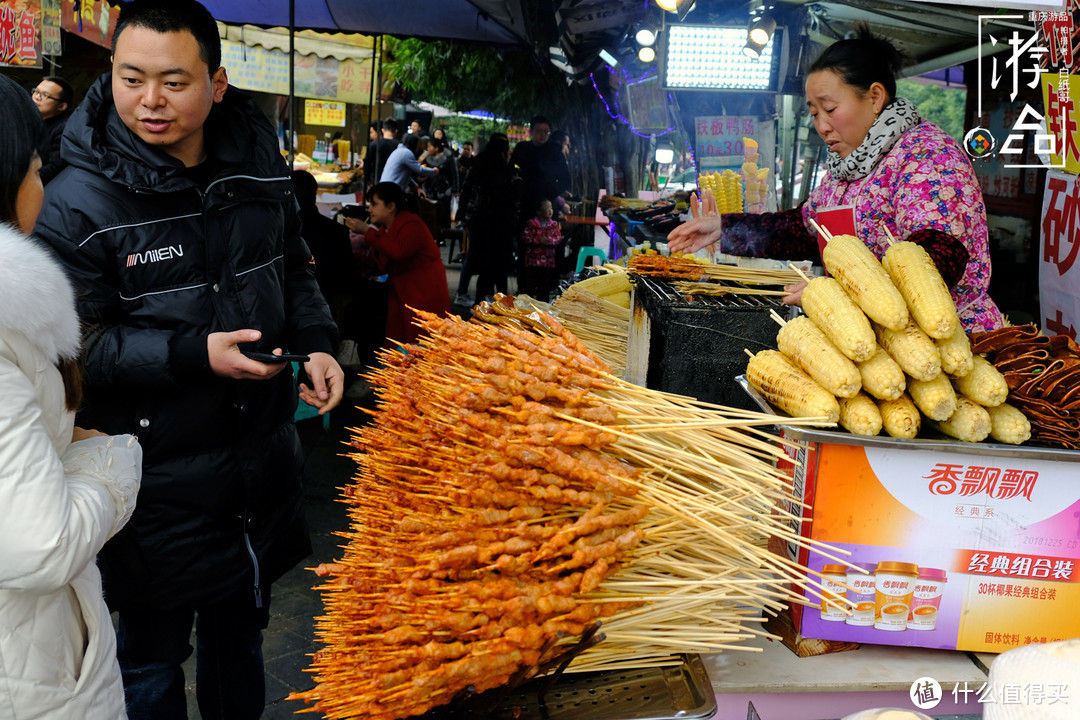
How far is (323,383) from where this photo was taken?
258 centimetres

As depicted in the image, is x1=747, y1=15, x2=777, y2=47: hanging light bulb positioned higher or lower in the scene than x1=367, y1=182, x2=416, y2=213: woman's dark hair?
higher

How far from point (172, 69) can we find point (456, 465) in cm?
142

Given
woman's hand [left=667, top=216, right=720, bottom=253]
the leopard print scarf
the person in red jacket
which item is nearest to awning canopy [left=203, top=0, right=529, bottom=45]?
the person in red jacket

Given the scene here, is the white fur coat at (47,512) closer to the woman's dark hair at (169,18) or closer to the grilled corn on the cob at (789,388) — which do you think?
the woman's dark hair at (169,18)

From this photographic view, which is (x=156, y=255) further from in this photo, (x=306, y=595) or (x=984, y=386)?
(x=306, y=595)

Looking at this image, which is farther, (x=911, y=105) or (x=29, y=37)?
(x=29, y=37)

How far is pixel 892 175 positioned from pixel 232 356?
2180 mm

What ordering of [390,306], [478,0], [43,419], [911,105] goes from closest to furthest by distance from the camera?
[43,419] → [911,105] → [478,0] → [390,306]

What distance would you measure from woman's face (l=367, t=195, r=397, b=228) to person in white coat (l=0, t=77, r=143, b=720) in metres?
5.91

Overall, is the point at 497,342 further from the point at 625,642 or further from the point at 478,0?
the point at 478,0

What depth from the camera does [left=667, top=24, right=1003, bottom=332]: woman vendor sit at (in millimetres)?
2484

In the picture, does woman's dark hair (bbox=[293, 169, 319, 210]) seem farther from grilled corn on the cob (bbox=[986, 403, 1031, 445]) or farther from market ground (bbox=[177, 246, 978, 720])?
grilled corn on the cob (bbox=[986, 403, 1031, 445])

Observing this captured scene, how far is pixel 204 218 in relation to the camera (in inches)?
92.6

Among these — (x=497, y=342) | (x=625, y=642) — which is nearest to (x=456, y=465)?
(x=497, y=342)
